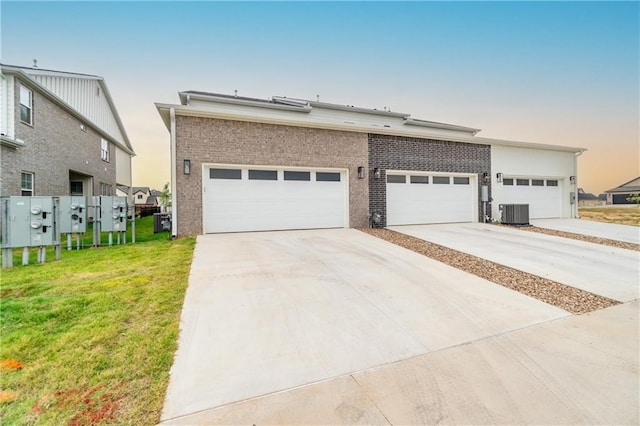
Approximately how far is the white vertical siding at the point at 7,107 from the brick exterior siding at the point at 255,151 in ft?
21.7

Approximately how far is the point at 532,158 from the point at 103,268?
1713cm

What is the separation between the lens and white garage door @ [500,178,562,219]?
525 inches

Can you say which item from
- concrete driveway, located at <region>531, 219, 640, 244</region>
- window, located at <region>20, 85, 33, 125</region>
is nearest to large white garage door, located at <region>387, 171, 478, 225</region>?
concrete driveway, located at <region>531, 219, 640, 244</region>

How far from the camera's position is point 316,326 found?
10.5ft

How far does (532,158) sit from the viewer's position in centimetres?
1362

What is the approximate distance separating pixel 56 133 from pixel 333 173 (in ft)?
41.6

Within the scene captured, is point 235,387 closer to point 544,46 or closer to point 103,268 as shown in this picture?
point 103,268

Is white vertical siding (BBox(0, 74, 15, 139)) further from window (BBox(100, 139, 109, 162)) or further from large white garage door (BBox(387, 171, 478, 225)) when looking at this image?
large white garage door (BBox(387, 171, 478, 225))

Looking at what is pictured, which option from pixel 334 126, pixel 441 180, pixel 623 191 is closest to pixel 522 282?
pixel 334 126

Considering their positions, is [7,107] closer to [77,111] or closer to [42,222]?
[77,111]

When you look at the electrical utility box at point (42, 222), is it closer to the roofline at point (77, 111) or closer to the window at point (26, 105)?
the roofline at point (77, 111)

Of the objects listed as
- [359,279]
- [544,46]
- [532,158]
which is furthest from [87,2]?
[532,158]

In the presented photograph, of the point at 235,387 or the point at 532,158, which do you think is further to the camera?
the point at 532,158

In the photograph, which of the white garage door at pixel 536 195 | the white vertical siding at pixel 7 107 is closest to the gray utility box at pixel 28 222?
the white vertical siding at pixel 7 107
